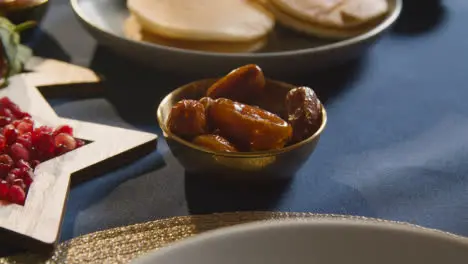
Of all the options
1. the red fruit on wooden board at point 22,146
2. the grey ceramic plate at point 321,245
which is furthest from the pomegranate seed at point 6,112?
the grey ceramic plate at point 321,245

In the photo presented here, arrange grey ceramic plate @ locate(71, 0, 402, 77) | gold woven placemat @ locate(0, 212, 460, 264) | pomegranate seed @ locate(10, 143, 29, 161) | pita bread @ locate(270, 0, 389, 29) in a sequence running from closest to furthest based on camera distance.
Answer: gold woven placemat @ locate(0, 212, 460, 264) → pomegranate seed @ locate(10, 143, 29, 161) → grey ceramic plate @ locate(71, 0, 402, 77) → pita bread @ locate(270, 0, 389, 29)

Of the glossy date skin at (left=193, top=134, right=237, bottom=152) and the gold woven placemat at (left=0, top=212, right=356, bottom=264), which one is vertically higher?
the glossy date skin at (left=193, top=134, right=237, bottom=152)

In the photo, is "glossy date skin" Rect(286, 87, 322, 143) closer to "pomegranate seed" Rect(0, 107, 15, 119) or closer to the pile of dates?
the pile of dates

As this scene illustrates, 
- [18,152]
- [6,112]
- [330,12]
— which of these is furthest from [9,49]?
[330,12]

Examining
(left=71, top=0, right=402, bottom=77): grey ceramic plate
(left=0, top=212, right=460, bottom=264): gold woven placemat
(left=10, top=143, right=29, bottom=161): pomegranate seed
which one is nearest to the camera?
(left=0, top=212, right=460, bottom=264): gold woven placemat

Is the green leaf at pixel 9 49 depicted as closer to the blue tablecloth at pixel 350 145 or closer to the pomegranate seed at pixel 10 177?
the blue tablecloth at pixel 350 145

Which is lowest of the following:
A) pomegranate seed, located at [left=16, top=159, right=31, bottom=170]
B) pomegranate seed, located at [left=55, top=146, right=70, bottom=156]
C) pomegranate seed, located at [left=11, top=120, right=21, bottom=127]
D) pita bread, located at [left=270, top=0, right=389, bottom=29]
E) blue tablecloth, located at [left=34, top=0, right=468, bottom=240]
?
blue tablecloth, located at [left=34, top=0, right=468, bottom=240]

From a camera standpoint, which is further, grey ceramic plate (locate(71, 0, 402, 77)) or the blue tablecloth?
grey ceramic plate (locate(71, 0, 402, 77))

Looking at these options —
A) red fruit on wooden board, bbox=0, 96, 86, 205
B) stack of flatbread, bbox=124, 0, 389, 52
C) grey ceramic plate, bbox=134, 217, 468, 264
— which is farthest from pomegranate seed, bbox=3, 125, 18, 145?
grey ceramic plate, bbox=134, 217, 468, 264
